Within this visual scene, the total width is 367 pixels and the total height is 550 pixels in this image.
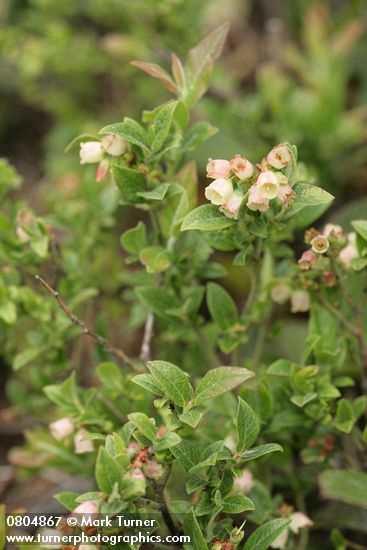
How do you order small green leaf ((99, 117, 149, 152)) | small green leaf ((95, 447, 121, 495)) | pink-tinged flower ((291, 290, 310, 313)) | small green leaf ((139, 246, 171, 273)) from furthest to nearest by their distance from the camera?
pink-tinged flower ((291, 290, 310, 313)) < small green leaf ((139, 246, 171, 273)) < small green leaf ((99, 117, 149, 152)) < small green leaf ((95, 447, 121, 495))

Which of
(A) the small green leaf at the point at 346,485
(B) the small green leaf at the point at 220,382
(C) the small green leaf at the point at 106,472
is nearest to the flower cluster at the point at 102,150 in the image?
(B) the small green leaf at the point at 220,382

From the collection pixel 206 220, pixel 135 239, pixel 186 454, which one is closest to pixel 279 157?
pixel 206 220

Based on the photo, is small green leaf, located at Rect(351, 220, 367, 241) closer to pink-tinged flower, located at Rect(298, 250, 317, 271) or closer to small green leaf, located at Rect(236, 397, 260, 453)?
pink-tinged flower, located at Rect(298, 250, 317, 271)

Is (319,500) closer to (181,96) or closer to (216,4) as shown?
(181,96)

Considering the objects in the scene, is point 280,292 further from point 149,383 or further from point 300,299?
point 149,383

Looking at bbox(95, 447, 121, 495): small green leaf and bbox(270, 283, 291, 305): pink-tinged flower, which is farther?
bbox(270, 283, 291, 305): pink-tinged flower

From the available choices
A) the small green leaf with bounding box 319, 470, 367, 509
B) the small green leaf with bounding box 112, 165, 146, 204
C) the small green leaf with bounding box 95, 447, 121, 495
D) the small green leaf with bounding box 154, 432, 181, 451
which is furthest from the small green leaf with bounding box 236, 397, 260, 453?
the small green leaf with bounding box 112, 165, 146, 204

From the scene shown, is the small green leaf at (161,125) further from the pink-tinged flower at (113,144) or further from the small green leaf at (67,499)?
the small green leaf at (67,499)
